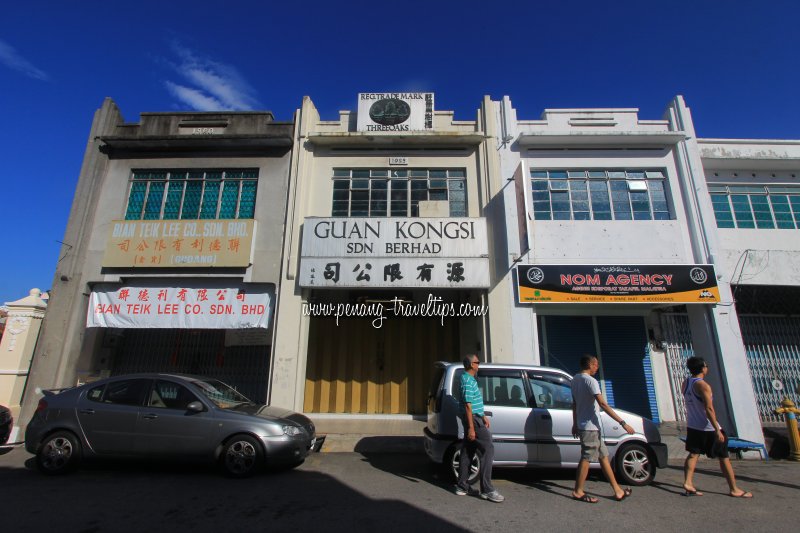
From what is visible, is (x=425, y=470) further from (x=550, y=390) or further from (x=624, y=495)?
(x=624, y=495)

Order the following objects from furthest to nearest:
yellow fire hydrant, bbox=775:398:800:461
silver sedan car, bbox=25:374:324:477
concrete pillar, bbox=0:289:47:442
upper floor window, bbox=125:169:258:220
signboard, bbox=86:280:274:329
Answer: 1. upper floor window, bbox=125:169:258:220
2. concrete pillar, bbox=0:289:47:442
3. signboard, bbox=86:280:274:329
4. yellow fire hydrant, bbox=775:398:800:461
5. silver sedan car, bbox=25:374:324:477

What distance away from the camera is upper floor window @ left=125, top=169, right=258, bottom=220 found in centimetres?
1080

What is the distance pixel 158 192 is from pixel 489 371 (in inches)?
411

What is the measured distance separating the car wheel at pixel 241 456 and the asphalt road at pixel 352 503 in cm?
15

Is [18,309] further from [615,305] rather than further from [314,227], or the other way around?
[615,305]

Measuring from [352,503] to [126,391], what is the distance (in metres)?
4.23

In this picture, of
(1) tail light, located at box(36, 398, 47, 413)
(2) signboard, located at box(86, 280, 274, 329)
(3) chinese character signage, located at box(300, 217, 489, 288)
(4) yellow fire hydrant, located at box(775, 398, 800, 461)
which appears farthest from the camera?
(2) signboard, located at box(86, 280, 274, 329)

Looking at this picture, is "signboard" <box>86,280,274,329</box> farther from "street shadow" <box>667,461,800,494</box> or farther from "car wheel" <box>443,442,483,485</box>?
"street shadow" <box>667,461,800,494</box>

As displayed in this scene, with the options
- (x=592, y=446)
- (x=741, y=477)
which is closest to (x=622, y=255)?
(x=741, y=477)

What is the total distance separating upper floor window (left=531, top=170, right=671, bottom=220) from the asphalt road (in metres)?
6.27

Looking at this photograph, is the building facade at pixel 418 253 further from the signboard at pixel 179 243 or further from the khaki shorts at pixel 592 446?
the khaki shorts at pixel 592 446

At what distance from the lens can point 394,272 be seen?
9.74 meters

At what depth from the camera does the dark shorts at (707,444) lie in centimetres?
523

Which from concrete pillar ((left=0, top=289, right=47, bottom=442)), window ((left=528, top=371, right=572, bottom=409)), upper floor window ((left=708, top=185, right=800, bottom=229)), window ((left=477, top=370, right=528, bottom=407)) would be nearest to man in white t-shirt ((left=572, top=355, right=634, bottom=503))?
window ((left=528, top=371, right=572, bottom=409))
